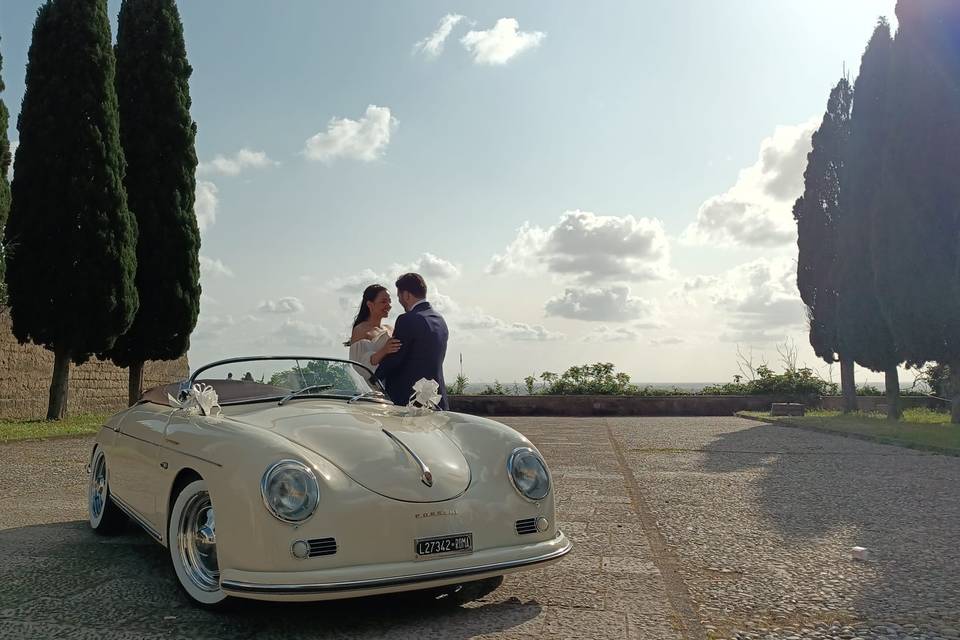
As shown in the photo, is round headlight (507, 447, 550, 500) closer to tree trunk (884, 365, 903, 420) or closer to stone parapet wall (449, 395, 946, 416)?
tree trunk (884, 365, 903, 420)

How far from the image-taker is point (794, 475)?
7.75 metres

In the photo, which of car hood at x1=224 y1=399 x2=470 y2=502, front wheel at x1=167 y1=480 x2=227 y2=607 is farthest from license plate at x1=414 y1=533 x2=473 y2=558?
front wheel at x1=167 y1=480 x2=227 y2=607

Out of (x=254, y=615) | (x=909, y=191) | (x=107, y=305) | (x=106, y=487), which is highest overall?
Answer: (x=909, y=191)

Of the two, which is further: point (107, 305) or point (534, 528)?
point (107, 305)

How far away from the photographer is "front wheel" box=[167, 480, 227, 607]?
323 cm

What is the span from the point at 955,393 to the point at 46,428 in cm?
1685

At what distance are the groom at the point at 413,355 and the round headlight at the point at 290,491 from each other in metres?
1.81

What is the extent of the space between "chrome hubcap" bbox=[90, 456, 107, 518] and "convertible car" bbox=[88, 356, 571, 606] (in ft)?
2.39

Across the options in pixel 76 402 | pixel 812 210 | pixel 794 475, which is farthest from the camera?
pixel 812 210

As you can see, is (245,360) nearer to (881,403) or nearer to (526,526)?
(526,526)

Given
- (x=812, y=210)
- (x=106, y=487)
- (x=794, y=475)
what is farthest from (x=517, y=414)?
(x=106, y=487)

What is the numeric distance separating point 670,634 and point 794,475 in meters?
5.41

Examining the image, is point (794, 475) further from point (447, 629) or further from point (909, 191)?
point (909, 191)

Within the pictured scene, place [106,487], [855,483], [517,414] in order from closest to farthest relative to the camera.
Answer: [106,487], [855,483], [517,414]
